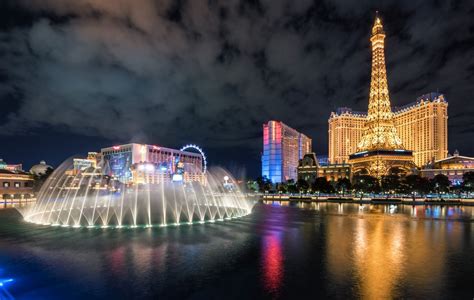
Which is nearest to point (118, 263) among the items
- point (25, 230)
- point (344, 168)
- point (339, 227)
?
point (25, 230)

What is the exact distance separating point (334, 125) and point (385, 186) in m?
97.4

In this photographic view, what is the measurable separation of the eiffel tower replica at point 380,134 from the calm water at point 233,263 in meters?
91.6

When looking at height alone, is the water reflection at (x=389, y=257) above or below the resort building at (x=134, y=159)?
below

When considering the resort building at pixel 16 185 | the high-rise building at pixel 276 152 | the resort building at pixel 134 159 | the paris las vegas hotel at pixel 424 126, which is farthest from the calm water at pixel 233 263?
the high-rise building at pixel 276 152

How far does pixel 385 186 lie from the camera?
3243 inches

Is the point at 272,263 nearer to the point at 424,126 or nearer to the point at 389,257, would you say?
the point at 389,257

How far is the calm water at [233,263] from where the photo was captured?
11258mm

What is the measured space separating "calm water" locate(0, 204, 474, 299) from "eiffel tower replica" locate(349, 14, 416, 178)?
91572 millimetres

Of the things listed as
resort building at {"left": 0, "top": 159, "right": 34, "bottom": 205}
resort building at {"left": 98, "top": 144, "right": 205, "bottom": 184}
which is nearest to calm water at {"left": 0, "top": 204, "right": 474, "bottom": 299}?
resort building at {"left": 0, "top": 159, "right": 34, "bottom": 205}

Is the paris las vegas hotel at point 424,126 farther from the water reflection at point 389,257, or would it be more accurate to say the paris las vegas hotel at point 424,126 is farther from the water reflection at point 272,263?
the water reflection at point 272,263

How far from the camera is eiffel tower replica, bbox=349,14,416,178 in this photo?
108 metres

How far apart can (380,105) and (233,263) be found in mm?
116699

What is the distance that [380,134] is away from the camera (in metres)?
112

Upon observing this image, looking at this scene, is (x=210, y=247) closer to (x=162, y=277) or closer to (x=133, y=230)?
(x=162, y=277)
